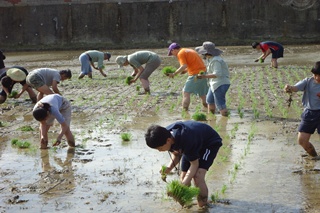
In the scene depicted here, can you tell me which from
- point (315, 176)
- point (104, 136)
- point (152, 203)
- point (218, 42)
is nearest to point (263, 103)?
point (104, 136)

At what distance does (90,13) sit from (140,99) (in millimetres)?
19731

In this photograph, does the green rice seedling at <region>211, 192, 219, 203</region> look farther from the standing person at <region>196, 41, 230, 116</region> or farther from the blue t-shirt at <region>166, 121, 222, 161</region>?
the standing person at <region>196, 41, 230, 116</region>

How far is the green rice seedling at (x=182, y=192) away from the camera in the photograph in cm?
580

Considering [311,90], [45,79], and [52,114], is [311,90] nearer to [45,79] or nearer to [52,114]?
[52,114]

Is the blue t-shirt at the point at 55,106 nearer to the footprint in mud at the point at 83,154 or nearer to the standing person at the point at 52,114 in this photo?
the standing person at the point at 52,114

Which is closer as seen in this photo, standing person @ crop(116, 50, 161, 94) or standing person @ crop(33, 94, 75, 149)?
standing person @ crop(33, 94, 75, 149)

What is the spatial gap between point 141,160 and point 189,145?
8.32 feet

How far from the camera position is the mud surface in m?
6.41

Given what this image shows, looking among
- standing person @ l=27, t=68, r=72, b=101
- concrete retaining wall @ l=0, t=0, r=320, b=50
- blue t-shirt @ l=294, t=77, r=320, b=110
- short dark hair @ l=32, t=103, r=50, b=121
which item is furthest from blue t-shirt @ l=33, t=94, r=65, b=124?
concrete retaining wall @ l=0, t=0, r=320, b=50

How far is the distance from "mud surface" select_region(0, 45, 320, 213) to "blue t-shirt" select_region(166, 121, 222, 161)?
619 mm

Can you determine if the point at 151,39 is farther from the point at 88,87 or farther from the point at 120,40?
the point at 88,87

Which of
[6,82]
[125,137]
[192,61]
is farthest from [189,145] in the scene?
[6,82]

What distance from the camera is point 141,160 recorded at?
819 cm

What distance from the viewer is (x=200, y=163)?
611 centimetres
